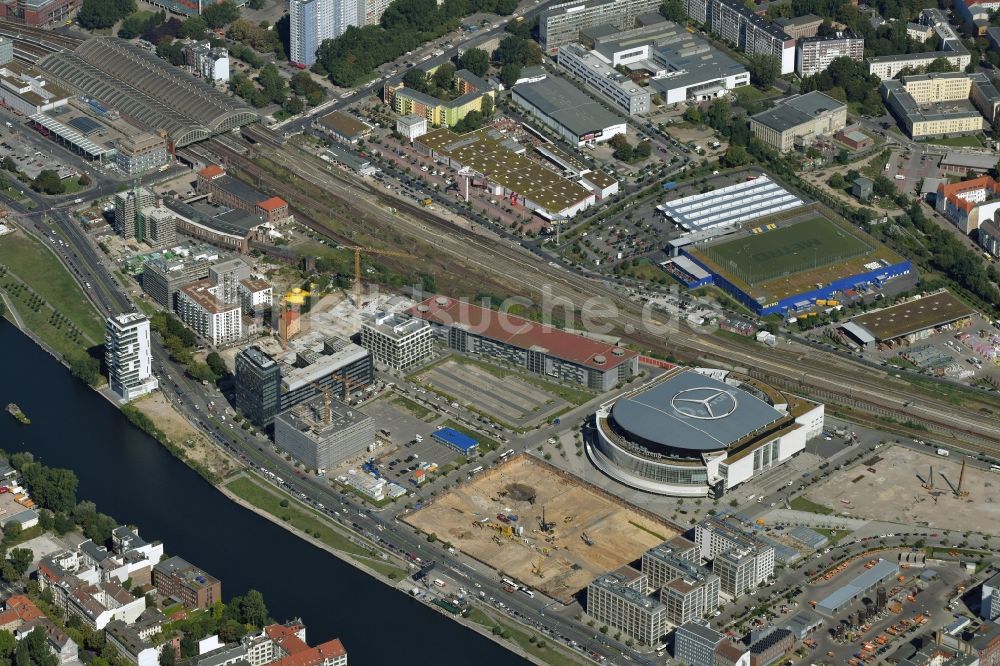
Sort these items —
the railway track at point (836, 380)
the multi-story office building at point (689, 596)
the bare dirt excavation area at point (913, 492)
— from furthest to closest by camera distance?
1. the railway track at point (836, 380)
2. the bare dirt excavation area at point (913, 492)
3. the multi-story office building at point (689, 596)

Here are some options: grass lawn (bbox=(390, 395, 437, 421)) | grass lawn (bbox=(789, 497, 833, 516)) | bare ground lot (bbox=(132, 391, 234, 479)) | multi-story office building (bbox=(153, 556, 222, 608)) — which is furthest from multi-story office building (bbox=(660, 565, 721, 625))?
bare ground lot (bbox=(132, 391, 234, 479))

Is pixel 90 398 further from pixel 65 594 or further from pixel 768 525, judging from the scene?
pixel 768 525

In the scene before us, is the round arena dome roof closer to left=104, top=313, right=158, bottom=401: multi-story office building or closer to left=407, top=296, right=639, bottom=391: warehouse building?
left=407, top=296, right=639, bottom=391: warehouse building

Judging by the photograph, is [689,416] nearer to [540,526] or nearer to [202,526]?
[540,526]

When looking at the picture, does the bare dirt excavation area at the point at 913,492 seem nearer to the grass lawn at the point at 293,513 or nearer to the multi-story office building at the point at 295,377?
the grass lawn at the point at 293,513

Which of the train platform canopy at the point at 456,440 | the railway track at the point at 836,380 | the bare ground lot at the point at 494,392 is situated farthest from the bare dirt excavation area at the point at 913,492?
the train platform canopy at the point at 456,440
